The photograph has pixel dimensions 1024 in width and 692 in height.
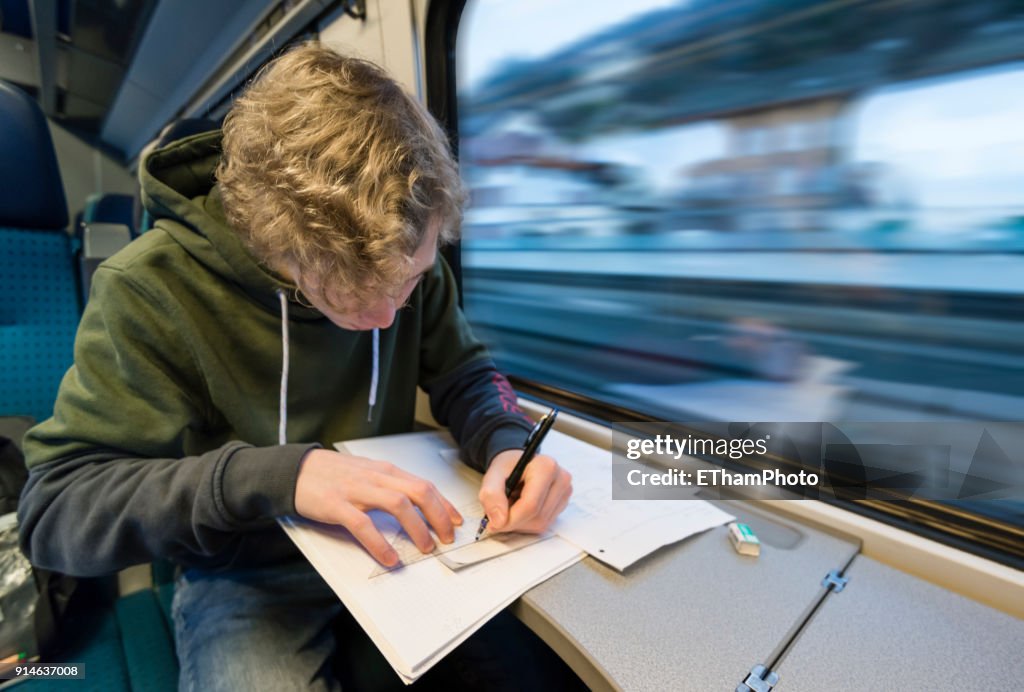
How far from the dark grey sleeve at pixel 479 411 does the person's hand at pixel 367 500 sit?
223 mm

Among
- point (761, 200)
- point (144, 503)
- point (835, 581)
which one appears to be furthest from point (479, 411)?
point (761, 200)

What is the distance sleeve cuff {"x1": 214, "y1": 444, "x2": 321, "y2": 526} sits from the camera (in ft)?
2.15

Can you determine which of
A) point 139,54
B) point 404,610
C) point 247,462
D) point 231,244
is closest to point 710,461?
point 404,610

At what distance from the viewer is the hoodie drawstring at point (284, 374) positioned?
89cm

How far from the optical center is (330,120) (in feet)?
2.15

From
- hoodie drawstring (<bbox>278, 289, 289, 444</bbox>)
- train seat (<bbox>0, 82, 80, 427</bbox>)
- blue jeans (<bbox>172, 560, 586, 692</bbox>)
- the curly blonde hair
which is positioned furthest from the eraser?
train seat (<bbox>0, 82, 80, 427</bbox>)

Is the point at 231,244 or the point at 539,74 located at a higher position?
the point at 539,74

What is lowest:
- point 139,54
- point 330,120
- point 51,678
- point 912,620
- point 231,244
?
point 51,678

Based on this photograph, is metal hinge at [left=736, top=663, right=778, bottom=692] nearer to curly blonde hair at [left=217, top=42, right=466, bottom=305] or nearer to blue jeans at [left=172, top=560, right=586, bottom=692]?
blue jeans at [left=172, top=560, right=586, bottom=692]

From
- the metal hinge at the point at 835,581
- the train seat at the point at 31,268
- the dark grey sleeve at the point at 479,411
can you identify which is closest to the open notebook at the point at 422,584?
the dark grey sleeve at the point at 479,411

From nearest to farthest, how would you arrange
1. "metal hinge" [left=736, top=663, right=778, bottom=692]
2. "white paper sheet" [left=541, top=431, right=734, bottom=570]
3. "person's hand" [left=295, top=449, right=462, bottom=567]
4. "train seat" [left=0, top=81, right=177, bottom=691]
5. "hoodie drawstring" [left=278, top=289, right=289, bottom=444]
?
"metal hinge" [left=736, top=663, right=778, bottom=692]
"person's hand" [left=295, top=449, right=462, bottom=567]
"white paper sheet" [left=541, top=431, right=734, bottom=570]
"hoodie drawstring" [left=278, top=289, right=289, bottom=444]
"train seat" [left=0, top=81, right=177, bottom=691]

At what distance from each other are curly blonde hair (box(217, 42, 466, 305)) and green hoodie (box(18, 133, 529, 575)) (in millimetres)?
179

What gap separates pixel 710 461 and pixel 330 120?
1.02 meters

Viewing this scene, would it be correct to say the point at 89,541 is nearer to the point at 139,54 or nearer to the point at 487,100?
the point at 487,100
